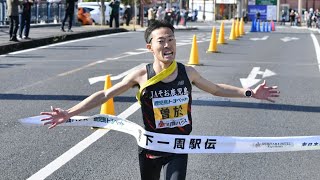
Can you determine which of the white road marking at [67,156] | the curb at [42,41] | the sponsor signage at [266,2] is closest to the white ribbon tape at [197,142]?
the white road marking at [67,156]

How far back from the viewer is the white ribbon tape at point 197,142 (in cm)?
473

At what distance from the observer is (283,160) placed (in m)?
7.71

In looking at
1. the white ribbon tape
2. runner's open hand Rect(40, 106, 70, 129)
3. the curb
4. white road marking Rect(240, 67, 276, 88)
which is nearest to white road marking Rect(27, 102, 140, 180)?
the white ribbon tape

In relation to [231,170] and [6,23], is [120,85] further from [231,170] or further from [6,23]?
[6,23]

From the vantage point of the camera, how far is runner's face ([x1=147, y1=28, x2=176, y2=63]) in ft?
15.4

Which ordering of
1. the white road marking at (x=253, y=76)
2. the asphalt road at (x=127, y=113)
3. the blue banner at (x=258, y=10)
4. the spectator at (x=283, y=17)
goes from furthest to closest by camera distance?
the blue banner at (x=258, y=10), the spectator at (x=283, y=17), the white road marking at (x=253, y=76), the asphalt road at (x=127, y=113)

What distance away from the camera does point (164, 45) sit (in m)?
4.70

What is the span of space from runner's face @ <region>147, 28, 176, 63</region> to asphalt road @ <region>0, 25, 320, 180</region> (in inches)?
94.1

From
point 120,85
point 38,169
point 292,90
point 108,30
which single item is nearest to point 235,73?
point 292,90

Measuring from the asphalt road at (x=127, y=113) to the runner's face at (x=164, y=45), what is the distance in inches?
94.1

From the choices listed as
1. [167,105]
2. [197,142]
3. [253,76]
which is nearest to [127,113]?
[197,142]

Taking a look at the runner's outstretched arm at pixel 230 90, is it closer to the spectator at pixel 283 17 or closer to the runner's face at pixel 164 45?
the runner's face at pixel 164 45

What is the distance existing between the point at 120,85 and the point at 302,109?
23.1 feet

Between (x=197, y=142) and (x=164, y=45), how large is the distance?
0.74 metres
